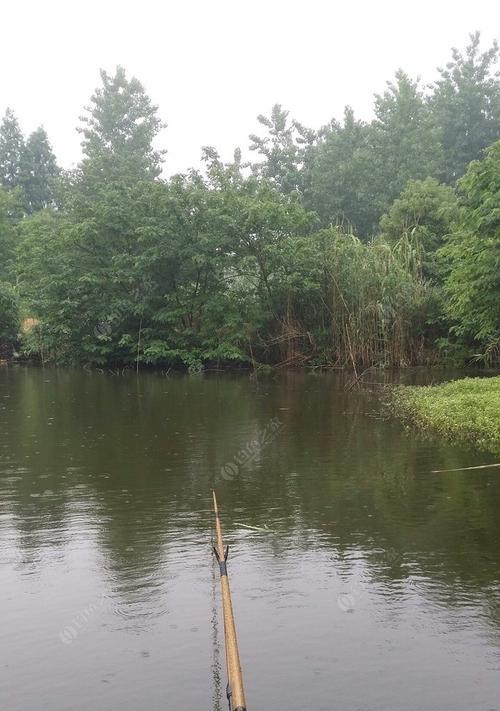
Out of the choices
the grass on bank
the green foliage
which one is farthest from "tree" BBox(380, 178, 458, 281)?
the grass on bank

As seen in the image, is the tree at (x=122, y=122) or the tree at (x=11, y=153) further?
the tree at (x=11, y=153)

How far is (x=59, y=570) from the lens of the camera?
6293 millimetres

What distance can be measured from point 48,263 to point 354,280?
13.5m

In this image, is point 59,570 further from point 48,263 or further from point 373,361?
point 48,263

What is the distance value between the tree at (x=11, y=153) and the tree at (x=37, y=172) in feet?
1.73

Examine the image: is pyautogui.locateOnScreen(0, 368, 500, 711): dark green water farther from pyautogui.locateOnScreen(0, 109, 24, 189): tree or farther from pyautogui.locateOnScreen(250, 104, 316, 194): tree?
pyautogui.locateOnScreen(0, 109, 24, 189): tree

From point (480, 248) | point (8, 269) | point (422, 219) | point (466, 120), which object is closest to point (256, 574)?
point (480, 248)

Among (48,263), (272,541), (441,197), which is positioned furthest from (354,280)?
(272,541)

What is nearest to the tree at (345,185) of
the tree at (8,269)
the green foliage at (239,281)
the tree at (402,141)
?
the tree at (402,141)

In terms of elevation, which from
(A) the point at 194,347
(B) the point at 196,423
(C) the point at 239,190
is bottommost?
(B) the point at 196,423

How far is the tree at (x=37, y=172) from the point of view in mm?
64750

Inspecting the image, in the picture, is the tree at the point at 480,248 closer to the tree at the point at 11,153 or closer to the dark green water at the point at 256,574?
the dark green water at the point at 256,574

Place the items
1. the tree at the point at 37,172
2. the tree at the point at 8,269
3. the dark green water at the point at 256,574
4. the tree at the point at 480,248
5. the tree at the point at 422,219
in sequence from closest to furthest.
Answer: the dark green water at the point at 256,574 < the tree at the point at 480,248 < the tree at the point at 422,219 < the tree at the point at 8,269 < the tree at the point at 37,172

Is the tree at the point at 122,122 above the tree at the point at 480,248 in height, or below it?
above
